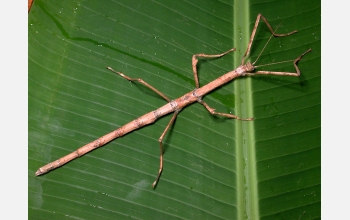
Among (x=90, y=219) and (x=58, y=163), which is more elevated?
(x=58, y=163)

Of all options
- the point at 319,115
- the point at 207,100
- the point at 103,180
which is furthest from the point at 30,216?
the point at 319,115

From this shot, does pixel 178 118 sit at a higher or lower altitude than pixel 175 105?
lower

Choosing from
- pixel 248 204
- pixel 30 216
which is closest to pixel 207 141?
pixel 248 204

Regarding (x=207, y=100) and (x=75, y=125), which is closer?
(x=75, y=125)

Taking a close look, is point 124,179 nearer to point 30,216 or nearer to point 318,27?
point 30,216

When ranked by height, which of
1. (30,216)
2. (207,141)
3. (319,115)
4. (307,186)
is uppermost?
(319,115)

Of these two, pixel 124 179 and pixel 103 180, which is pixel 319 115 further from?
pixel 103 180
